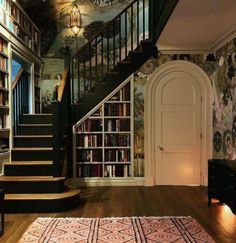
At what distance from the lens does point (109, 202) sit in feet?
16.1

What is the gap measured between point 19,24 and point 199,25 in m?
3.60

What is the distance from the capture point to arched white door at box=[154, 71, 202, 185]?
6180mm

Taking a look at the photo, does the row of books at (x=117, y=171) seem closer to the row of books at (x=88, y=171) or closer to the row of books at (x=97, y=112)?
the row of books at (x=88, y=171)

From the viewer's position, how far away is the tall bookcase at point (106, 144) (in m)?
6.16

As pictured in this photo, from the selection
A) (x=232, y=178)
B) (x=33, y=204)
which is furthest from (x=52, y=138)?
(x=232, y=178)

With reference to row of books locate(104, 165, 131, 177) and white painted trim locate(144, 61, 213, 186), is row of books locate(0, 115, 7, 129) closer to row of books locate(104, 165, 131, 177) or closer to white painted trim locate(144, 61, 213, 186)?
row of books locate(104, 165, 131, 177)

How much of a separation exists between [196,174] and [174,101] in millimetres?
1604

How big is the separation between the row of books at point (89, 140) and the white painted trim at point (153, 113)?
98 centimetres

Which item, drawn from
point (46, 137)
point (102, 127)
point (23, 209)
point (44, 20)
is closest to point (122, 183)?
point (102, 127)

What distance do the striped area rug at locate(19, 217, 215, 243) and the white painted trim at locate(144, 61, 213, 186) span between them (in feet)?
7.09

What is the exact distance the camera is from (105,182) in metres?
6.16

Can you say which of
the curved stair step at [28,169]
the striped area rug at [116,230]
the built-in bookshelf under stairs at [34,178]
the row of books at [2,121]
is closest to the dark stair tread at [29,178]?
the built-in bookshelf under stairs at [34,178]

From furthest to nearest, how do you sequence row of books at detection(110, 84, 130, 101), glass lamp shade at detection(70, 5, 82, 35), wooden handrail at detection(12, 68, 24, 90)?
glass lamp shade at detection(70, 5, 82, 35), row of books at detection(110, 84, 130, 101), wooden handrail at detection(12, 68, 24, 90)

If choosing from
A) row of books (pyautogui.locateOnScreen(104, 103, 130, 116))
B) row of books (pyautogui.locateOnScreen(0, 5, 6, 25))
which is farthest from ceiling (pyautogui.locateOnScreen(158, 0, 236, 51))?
row of books (pyautogui.locateOnScreen(0, 5, 6, 25))
